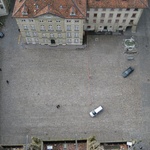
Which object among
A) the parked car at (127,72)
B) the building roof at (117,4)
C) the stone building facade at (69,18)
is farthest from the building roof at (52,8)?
the parked car at (127,72)

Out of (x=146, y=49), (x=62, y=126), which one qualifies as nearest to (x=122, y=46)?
(x=146, y=49)

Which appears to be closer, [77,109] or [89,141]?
[89,141]

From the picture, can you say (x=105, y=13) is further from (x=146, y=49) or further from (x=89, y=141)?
(x=89, y=141)

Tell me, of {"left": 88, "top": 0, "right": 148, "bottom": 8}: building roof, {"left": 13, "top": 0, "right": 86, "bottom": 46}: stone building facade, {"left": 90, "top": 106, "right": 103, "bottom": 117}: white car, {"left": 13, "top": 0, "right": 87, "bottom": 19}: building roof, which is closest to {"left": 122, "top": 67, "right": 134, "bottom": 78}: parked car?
{"left": 90, "top": 106, "right": 103, "bottom": 117}: white car

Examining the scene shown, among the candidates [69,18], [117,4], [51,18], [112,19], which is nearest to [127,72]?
[112,19]

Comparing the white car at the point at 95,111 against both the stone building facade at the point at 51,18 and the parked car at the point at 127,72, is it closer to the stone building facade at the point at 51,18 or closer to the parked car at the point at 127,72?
the parked car at the point at 127,72

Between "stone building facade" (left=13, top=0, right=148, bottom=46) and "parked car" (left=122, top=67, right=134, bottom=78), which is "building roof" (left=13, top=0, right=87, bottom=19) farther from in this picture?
"parked car" (left=122, top=67, right=134, bottom=78)

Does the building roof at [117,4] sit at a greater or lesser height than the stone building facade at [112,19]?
greater
